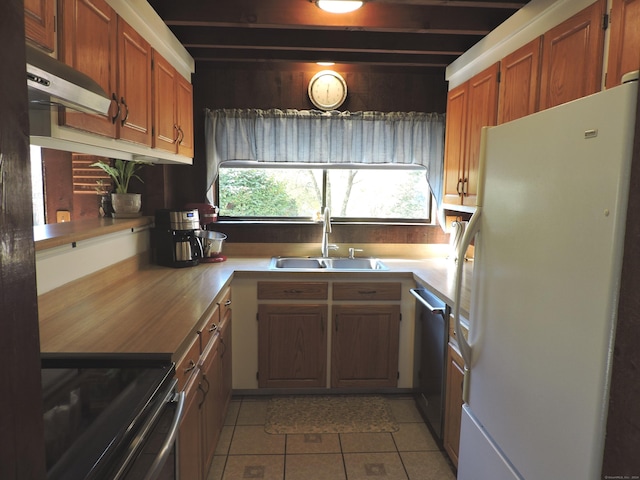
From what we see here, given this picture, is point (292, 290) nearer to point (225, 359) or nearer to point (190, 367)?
point (225, 359)

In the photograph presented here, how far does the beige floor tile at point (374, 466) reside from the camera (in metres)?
2.14

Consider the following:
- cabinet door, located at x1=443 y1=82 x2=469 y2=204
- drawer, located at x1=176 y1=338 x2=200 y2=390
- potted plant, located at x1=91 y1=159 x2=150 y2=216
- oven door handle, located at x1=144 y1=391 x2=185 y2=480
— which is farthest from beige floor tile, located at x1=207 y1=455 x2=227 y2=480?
cabinet door, located at x1=443 y1=82 x2=469 y2=204

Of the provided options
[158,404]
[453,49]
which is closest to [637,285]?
[158,404]

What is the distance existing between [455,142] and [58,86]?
2488mm

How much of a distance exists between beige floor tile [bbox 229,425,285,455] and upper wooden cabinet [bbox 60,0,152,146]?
5.53 ft

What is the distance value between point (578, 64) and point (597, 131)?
1.04 meters

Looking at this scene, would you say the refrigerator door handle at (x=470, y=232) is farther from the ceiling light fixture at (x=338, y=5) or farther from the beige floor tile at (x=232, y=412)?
the beige floor tile at (x=232, y=412)

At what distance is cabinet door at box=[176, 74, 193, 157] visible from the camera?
2.70m

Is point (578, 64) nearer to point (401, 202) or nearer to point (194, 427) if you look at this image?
point (401, 202)

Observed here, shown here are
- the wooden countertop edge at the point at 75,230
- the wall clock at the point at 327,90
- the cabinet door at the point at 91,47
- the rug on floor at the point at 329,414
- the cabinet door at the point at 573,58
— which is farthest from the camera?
the wall clock at the point at 327,90

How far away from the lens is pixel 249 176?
3.42 meters

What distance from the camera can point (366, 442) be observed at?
243cm

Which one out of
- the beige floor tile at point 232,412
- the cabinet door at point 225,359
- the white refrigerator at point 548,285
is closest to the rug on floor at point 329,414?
the beige floor tile at point 232,412

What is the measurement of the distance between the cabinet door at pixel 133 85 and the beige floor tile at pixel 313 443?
1.78 meters
